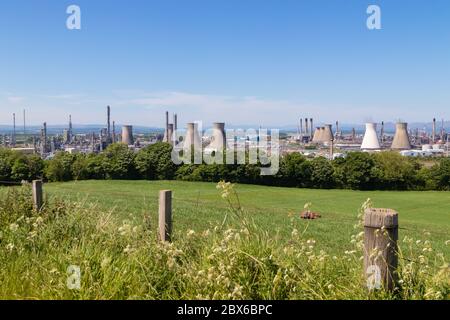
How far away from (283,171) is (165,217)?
117ft

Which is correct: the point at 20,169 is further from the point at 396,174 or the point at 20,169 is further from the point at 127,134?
the point at 396,174

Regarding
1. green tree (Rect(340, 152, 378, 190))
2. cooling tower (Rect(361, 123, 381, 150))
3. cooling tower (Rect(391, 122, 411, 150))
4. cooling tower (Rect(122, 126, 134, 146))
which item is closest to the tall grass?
green tree (Rect(340, 152, 378, 190))

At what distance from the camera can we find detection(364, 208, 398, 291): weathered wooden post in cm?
272

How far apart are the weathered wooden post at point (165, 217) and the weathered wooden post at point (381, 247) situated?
236 centimetres

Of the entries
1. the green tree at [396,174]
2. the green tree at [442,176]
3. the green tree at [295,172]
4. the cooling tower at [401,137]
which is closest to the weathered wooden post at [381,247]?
the green tree at [295,172]

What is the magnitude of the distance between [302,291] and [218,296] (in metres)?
0.58

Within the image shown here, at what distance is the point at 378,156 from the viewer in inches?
1687

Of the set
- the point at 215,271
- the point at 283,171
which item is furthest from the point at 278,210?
the point at 283,171

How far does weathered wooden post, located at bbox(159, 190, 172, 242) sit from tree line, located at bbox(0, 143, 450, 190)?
34028 mm

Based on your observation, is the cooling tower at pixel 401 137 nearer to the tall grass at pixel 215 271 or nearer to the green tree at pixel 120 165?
the green tree at pixel 120 165

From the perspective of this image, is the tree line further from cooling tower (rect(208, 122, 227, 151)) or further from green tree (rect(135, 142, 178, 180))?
cooling tower (rect(208, 122, 227, 151))

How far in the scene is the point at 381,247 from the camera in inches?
107

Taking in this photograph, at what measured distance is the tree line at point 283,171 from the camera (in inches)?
1540
